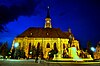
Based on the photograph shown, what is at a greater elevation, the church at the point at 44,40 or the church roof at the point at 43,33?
the church roof at the point at 43,33

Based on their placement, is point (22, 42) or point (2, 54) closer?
point (2, 54)

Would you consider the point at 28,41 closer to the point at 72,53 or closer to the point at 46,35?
the point at 46,35

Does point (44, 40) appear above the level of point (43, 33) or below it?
below

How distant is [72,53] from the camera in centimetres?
4597

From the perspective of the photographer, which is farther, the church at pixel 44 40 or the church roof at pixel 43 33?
the church roof at pixel 43 33

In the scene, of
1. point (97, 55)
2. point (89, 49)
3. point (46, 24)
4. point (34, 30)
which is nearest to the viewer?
point (89, 49)

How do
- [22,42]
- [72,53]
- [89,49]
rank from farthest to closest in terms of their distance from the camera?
1. [22,42]
2. [89,49]
3. [72,53]

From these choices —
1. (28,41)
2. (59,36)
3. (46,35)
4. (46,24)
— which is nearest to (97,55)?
(59,36)

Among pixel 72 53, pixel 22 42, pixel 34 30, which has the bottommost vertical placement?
pixel 72 53

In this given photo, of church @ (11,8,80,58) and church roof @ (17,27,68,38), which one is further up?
church roof @ (17,27,68,38)

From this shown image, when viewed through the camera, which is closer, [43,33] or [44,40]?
[44,40]

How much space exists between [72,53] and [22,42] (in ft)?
170

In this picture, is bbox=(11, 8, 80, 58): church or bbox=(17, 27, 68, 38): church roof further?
bbox=(17, 27, 68, 38): church roof

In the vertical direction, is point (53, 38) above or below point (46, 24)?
below
